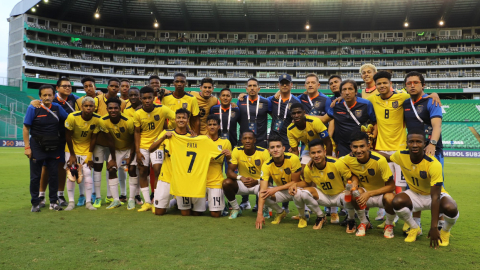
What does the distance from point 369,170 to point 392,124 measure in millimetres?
1082

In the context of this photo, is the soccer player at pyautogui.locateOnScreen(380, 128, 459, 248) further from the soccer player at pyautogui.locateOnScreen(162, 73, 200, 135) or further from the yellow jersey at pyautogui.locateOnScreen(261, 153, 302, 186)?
the soccer player at pyautogui.locateOnScreen(162, 73, 200, 135)

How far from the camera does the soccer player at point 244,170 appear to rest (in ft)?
20.3

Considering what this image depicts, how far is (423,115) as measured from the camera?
5.35 m

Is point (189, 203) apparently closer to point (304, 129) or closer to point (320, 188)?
point (320, 188)

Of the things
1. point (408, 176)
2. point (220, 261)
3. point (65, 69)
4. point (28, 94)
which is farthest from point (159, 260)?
point (65, 69)

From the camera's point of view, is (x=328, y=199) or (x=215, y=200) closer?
(x=328, y=199)

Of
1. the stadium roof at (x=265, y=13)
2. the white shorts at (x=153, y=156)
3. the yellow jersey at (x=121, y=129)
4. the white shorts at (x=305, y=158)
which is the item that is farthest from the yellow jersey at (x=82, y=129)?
the stadium roof at (x=265, y=13)

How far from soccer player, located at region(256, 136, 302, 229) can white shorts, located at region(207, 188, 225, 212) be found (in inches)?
35.3

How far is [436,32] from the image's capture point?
5106cm

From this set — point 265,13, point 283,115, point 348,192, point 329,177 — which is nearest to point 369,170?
point 348,192

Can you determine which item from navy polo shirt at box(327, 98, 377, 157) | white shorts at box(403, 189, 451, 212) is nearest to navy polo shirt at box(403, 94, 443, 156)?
navy polo shirt at box(327, 98, 377, 157)

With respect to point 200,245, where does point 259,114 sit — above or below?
above

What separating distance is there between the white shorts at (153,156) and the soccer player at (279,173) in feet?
7.45

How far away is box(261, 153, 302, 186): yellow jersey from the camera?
18.8 feet
